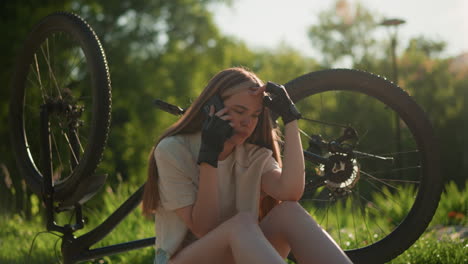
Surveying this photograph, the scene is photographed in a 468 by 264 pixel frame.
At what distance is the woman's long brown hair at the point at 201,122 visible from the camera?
2328mm

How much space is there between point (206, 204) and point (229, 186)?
9.7 inches

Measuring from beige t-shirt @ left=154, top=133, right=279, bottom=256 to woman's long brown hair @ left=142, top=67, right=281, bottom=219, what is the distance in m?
0.03

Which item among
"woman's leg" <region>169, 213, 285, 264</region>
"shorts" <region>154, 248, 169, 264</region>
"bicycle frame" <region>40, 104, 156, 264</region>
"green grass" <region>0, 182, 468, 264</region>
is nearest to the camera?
"woman's leg" <region>169, 213, 285, 264</region>

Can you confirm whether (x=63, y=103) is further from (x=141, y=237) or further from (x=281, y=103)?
(x=141, y=237)

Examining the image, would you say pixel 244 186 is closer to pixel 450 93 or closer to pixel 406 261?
pixel 406 261

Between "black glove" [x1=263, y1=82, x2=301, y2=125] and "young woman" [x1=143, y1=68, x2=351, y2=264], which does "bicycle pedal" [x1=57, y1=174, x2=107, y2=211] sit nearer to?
"young woman" [x1=143, y1=68, x2=351, y2=264]

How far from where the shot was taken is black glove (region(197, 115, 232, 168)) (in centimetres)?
214

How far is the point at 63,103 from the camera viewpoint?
3.03m

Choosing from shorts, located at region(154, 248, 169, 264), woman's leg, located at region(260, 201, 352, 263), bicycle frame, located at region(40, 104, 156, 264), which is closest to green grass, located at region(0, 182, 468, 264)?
bicycle frame, located at region(40, 104, 156, 264)

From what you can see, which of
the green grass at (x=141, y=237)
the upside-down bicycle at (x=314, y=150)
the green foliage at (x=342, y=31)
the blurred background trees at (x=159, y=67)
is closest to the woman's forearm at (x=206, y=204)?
the upside-down bicycle at (x=314, y=150)

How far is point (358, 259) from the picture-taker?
2682 millimetres

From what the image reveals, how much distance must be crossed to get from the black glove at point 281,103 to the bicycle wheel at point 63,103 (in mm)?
815

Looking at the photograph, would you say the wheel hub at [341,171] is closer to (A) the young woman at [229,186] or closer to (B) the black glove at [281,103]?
(A) the young woman at [229,186]

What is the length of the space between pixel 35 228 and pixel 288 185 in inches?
121
